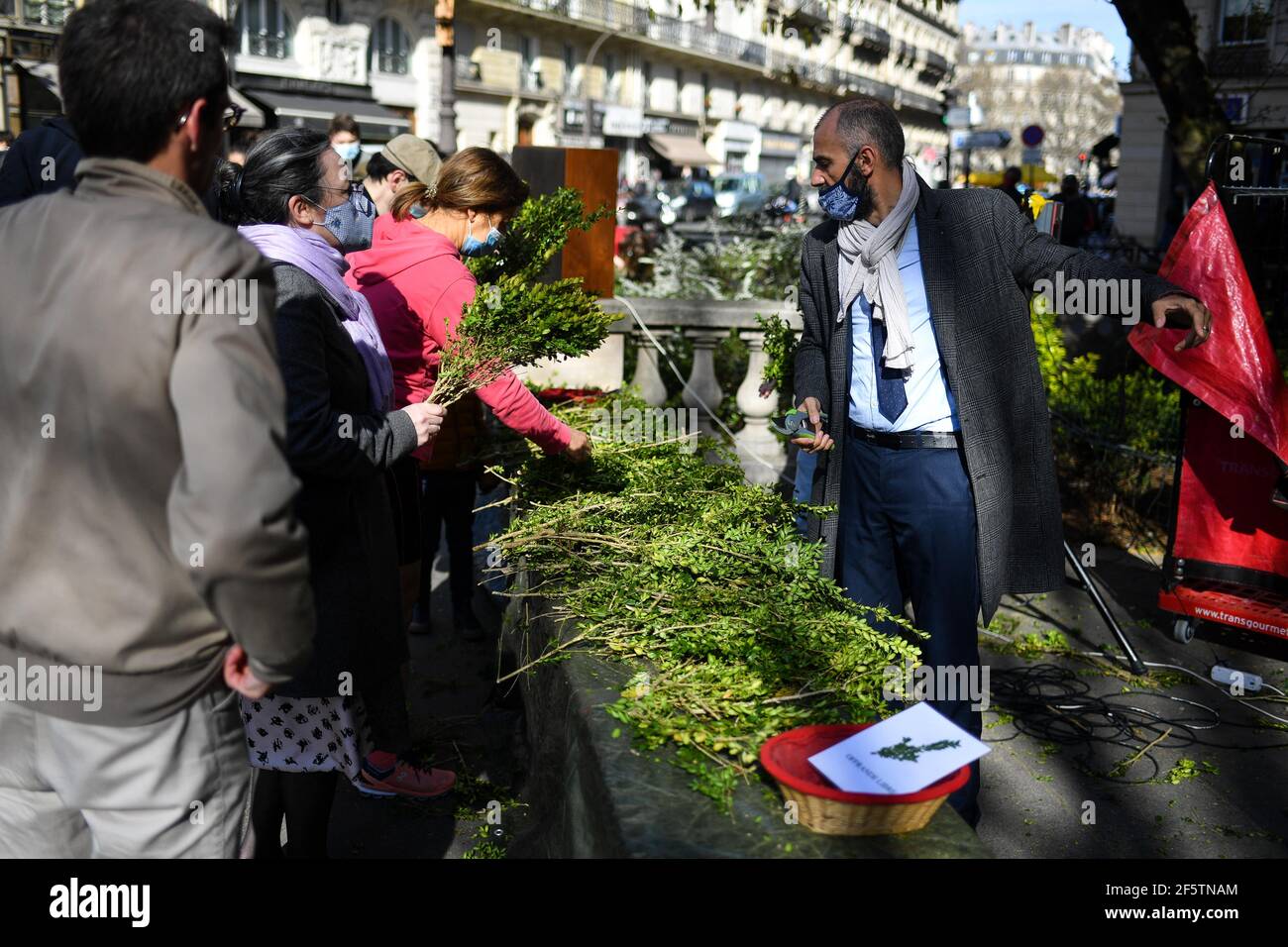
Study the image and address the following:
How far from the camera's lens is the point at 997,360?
3482 mm

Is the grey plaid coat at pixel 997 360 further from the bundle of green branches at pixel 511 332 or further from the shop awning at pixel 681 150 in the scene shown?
the shop awning at pixel 681 150

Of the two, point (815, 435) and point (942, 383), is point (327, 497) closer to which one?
point (815, 435)

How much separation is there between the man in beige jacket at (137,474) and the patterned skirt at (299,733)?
96 cm

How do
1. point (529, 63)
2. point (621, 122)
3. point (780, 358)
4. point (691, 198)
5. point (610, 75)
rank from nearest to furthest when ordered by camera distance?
point (780, 358)
point (691, 198)
point (621, 122)
point (529, 63)
point (610, 75)

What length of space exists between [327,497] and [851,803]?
1551mm

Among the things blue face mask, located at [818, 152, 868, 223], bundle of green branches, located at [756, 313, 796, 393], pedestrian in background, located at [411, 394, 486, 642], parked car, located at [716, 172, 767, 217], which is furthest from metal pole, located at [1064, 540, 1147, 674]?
parked car, located at [716, 172, 767, 217]

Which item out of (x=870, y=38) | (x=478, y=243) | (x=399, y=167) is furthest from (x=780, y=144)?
(x=478, y=243)

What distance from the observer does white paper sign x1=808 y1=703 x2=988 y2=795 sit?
205 centimetres

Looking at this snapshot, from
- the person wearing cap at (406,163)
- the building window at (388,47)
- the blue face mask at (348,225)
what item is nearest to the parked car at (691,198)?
the building window at (388,47)

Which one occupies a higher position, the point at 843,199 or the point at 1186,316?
the point at 843,199

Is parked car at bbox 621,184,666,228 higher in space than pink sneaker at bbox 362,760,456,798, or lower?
higher

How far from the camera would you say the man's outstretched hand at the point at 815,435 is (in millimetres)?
3680

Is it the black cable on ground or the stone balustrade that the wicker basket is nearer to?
the black cable on ground

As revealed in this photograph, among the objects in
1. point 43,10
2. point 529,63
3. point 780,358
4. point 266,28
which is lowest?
point 780,358
